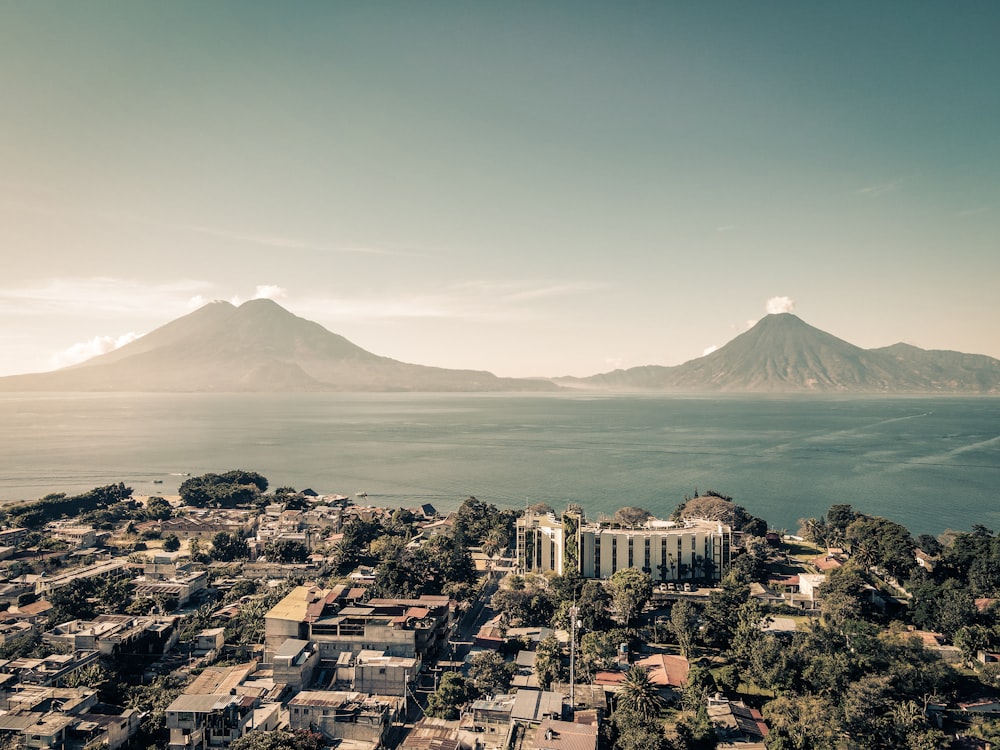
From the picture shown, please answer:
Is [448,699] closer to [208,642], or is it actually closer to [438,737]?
[438,737]

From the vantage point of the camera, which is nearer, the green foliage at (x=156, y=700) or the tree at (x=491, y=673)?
the green foliage at (x=156, y=700)

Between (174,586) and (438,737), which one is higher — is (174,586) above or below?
above

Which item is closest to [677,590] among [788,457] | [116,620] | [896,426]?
[116,620]

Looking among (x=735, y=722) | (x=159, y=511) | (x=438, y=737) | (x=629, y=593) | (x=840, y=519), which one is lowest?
(x=438, y=737)

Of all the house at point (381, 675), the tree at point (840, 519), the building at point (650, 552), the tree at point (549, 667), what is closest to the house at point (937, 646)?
the building at point (650, 552)

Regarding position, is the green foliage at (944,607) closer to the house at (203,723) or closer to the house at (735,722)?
the house at (735,722)

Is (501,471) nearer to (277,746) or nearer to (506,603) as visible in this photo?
(506,603)

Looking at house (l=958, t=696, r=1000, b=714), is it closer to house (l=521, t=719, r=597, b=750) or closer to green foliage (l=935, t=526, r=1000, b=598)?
green foliage (l=935, t=526, r=1000, b=598)

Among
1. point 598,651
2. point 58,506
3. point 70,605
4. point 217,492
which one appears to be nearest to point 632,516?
point 598,651
